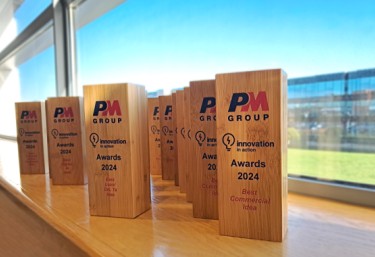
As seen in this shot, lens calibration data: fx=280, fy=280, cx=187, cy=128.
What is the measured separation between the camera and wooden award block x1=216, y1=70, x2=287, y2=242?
60 cm

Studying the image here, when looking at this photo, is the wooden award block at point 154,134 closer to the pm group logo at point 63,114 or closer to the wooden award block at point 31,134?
the pm group logo at point 63,114

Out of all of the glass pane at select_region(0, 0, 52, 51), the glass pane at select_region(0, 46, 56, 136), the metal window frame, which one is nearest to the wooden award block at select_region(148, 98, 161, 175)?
the metal window frame

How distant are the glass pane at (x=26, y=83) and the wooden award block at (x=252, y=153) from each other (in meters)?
2.27

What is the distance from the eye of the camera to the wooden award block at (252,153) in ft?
1.96

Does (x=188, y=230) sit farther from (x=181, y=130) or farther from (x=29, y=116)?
(x=29, y=116)

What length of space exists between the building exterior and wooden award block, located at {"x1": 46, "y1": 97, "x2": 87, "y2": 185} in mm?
847

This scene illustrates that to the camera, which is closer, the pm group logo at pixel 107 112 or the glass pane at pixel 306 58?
the pm group logo at pixel 107 112

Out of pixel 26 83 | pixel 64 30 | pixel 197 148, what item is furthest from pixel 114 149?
pixel 26 83

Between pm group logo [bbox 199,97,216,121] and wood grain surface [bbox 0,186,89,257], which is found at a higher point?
pm group logo [bbox 199,97,216,121]

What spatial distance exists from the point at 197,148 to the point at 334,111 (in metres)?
0.53

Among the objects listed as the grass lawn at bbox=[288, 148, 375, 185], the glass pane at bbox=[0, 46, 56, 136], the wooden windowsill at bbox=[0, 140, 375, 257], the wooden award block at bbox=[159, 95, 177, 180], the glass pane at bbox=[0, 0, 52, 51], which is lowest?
the wooden windowsill at bbox=[0, 140, 375, 257]

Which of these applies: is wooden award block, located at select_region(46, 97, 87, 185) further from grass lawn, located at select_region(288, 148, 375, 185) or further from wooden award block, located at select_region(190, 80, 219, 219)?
grass lawn, located at select_region(288, 148, 375, 185)

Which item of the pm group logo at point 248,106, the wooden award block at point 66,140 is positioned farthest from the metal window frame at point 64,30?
the pm group logo at point 248,106

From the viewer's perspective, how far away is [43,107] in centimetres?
137
